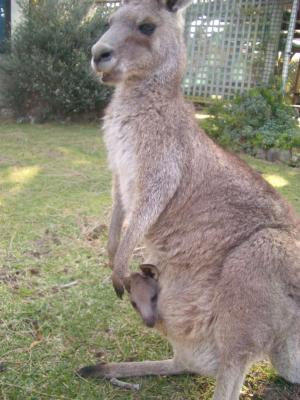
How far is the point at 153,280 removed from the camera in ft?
7.51

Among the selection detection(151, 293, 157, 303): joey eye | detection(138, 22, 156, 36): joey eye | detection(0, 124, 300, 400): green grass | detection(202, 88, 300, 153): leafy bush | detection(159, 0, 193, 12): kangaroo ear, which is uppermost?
detection(159, 0, 193, 12): kangaroo ear

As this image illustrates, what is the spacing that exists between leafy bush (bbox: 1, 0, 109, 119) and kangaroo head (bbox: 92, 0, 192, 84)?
558cm

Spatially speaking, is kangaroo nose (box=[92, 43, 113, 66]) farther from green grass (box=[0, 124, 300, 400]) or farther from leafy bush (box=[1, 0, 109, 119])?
leafy bush (box=[1, 0, 109, 119])

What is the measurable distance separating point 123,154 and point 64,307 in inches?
43.4

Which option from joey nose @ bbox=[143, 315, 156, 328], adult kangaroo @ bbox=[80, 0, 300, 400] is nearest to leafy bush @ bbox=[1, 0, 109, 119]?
adult kangaroo @ bbox=[80, 0, 300, 400]

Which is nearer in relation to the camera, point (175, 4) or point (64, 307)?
point (175, 4)

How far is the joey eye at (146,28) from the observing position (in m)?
2.31

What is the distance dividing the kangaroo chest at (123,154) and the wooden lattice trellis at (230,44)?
24.6 feet

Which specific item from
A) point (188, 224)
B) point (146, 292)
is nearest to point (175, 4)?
point (188, 224)

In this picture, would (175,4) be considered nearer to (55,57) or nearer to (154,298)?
(154,298)

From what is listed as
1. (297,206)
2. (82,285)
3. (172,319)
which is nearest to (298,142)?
(297,206)

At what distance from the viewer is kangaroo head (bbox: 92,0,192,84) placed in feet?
7.32

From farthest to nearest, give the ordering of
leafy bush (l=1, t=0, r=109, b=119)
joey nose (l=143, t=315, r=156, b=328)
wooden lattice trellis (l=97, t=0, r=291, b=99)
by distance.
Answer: wooden lattice trellis (l=97, t=0, r=291, b=99), leafy bush (l=1, t=0, r=109, b=119), joey nose (l=143, t=315, r=156, b=328)

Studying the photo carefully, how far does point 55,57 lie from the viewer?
311 inches
